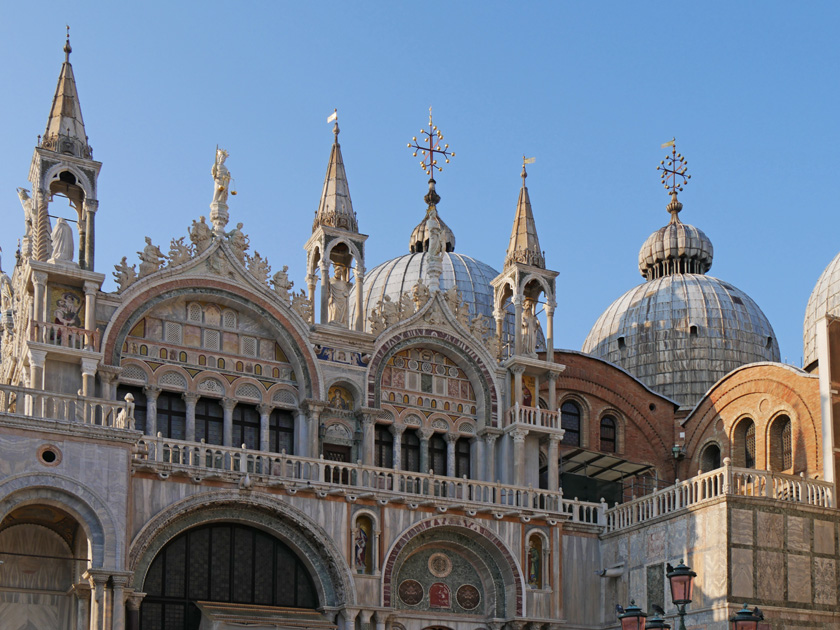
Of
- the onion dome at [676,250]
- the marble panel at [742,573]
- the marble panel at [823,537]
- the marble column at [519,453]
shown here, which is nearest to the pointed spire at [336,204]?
the marble column at [519,453]

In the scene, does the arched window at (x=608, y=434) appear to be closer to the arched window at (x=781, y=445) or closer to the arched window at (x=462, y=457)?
the arched window at (x=781, y=445)

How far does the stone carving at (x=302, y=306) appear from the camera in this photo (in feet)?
102

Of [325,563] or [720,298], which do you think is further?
[720,298]

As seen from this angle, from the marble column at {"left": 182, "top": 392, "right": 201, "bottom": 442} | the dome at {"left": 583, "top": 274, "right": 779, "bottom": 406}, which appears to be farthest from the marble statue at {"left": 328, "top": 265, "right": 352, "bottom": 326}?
the dome at {"left": 583, "top": 274, "right": 779, "bottom": 406}

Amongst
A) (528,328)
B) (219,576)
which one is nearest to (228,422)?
(219,576)

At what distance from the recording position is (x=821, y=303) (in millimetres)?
45781

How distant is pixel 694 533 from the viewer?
28750 mm

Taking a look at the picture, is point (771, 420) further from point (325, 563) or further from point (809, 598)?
point (325, 563)

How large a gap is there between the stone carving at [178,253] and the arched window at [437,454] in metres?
7.26

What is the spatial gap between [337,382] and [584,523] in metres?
6.54

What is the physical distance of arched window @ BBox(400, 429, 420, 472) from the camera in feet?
106

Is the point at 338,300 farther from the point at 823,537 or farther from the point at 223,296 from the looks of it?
the point at 823,537

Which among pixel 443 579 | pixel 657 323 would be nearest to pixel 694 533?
pixel 443 579

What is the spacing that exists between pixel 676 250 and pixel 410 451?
2345 centimetres
